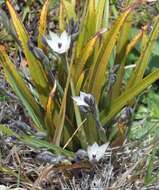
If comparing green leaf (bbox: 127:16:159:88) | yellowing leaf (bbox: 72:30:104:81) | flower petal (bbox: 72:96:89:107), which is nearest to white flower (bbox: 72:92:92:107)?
flower petal (bbox: 72:96:89:107)

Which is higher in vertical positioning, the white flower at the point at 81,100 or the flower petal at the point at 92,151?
the white flower at the point at 81,100

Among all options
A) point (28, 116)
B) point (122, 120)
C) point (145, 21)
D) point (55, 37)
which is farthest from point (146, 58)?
point (145, 21)

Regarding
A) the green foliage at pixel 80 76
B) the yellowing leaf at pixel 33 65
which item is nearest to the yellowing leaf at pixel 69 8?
the green foliage at pixel 80 76

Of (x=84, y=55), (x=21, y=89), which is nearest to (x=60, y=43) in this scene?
(x=84, y=55)

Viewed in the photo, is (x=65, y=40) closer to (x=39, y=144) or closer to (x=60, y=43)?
(x=60, y=43)

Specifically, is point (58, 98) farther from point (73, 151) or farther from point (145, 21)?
point (145, 21)

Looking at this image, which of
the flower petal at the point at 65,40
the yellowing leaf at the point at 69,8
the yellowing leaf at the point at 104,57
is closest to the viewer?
the flower petal at the point at 65,40

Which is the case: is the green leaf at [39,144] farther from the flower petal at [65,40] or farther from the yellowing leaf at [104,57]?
the flower petal at [65,40]
